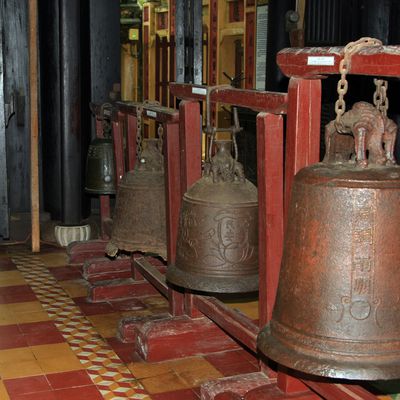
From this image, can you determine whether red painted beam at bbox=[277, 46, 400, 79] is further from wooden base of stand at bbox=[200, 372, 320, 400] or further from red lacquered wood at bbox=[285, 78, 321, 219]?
wooden base of stand at bbox=[200, 372, 320, 400]

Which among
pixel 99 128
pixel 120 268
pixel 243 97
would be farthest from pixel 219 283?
pixel 99 128

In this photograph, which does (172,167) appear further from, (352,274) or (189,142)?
(352,274)

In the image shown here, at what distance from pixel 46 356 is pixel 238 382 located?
1.34m

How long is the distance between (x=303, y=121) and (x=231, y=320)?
1.35m

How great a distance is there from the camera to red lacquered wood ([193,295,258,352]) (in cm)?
375

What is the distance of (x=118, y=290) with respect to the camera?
550cm

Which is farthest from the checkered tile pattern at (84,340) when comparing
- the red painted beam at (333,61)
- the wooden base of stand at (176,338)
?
the red painted beam at (333,61)

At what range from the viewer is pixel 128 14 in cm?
1617

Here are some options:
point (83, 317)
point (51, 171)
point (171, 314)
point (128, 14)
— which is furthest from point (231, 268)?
point (128, 14)

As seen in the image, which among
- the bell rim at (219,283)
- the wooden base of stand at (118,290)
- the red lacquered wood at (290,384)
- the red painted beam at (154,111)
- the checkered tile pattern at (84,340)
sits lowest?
the checkered tile pattern at (84,340)

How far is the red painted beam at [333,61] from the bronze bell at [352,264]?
0.61 feet

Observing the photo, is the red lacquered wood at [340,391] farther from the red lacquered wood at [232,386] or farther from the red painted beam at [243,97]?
the red painted beam at [243,97]

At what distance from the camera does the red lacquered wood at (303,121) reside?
9.63 feet

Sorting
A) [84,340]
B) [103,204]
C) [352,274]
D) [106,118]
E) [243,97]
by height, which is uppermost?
[243,97]
